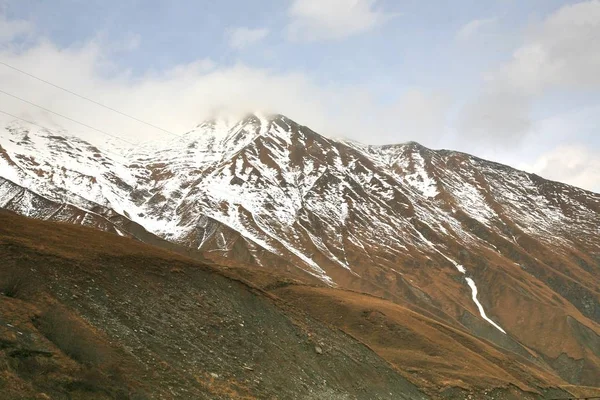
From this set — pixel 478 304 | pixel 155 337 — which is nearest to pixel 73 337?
pixel 155 337

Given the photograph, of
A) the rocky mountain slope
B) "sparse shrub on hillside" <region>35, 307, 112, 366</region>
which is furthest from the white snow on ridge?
"sparse shrub on hillside" <region>35, 307, 112, 366</region>

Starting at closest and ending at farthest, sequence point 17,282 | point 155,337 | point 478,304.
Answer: point 17,282 → point 155,337 → point 478,304

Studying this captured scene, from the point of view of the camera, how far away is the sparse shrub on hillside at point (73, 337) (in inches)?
826

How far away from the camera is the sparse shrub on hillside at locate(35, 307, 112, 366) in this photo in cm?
2097

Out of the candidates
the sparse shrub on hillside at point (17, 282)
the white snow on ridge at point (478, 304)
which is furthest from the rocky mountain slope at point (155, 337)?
the white snow on ridge at point (478, 304)

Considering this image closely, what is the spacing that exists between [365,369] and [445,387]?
10279mm

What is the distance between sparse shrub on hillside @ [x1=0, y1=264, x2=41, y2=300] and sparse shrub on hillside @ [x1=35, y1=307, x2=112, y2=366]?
1.94 meters

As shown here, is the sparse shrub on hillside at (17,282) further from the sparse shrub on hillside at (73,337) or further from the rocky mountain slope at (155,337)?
the sparse shrub on hillside at (73,337)

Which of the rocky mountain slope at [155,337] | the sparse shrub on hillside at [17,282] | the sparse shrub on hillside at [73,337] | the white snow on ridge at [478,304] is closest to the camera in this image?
the rocky mountain slope at [155,337]

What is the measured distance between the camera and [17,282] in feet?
80.1

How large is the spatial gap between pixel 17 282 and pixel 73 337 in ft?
15.9

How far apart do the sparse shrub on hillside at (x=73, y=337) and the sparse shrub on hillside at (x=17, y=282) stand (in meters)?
1.94

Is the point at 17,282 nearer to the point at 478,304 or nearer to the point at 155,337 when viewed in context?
the point at 155,337

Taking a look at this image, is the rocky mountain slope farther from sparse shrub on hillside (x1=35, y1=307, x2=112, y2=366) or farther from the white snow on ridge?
the white snow on ridge
